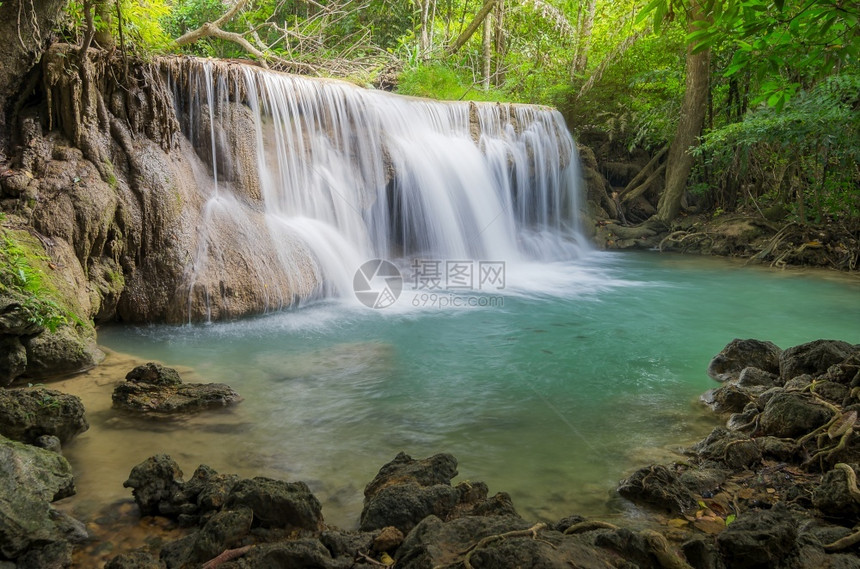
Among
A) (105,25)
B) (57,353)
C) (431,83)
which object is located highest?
(431,83)

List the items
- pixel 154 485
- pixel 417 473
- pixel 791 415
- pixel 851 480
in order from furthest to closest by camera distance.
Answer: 1. pixel 791 415
2. pixel 417 473
3. pixel 154 485
4. pixel 851 480

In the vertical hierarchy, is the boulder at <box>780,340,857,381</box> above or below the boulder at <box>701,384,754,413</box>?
above

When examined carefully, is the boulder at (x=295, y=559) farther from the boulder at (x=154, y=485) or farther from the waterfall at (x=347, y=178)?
the waterfall at (x=347, y=178)

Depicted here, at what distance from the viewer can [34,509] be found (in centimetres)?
253

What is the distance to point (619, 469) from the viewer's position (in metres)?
3.53

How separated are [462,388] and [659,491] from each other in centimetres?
227

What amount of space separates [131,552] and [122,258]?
4.66 m

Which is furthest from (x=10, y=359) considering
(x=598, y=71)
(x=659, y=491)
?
(x=598, y=71)

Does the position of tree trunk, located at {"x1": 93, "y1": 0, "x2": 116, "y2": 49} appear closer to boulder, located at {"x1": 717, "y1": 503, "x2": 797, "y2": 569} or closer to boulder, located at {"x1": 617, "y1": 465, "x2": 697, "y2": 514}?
boulder, located at {"x1": 617, "y1": 465, "x2": 697, "y2": 514}

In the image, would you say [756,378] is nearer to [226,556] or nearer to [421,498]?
[421,498]

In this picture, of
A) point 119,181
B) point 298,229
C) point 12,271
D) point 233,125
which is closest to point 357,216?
point 298,229

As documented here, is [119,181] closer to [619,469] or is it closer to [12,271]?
[12,271]

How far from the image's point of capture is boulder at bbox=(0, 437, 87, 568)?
2.35 metres

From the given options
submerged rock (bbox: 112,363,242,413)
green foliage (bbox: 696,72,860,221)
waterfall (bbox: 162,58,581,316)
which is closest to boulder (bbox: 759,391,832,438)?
submerged rock (bbox: 112,363,242,413)
